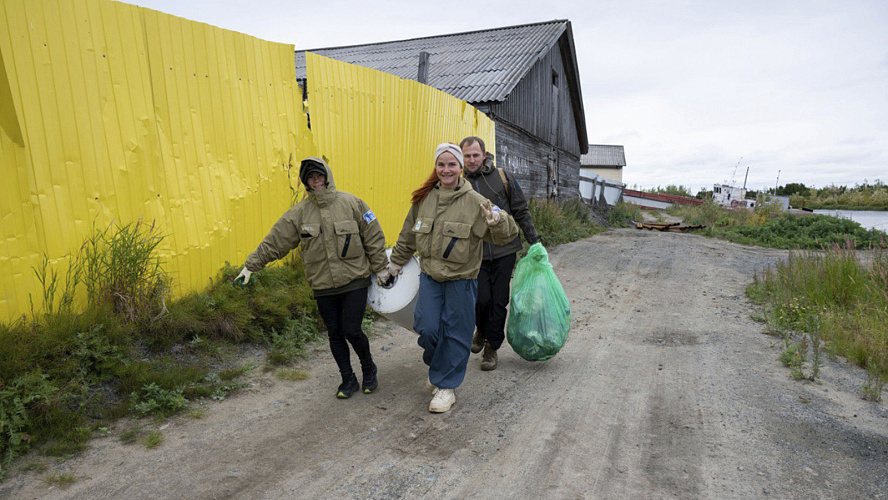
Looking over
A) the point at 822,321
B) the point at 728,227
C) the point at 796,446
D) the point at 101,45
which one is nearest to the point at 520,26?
the point at 728,227

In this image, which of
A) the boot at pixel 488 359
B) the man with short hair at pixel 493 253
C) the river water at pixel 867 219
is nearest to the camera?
the man with short hair at pixel 493 253

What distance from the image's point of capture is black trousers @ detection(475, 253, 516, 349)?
4.28 meters

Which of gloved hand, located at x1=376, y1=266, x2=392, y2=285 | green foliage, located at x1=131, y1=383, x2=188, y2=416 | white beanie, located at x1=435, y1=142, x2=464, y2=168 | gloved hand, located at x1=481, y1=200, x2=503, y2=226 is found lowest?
green foliage, located at x1=131, y1=383, x2=188, y2=416

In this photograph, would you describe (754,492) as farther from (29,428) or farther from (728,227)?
(728,227)

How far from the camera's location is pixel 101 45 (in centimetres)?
383

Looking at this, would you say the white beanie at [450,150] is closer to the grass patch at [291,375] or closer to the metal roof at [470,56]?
the grass patch at [291,375]

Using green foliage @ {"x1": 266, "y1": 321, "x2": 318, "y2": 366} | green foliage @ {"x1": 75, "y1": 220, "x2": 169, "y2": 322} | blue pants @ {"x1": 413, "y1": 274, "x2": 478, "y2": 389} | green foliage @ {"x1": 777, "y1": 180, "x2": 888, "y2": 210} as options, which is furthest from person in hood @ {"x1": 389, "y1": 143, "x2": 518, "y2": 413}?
green foliage @ {"x1": 777, "y1": 180, "x2": 888, "y2": 210}

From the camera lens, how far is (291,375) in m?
4.07

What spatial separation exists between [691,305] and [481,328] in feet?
12.6

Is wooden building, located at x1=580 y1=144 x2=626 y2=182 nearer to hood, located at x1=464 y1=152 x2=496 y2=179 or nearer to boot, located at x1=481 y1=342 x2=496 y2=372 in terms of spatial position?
hood, located at x1=464 y1=152 x2=496 y2=179

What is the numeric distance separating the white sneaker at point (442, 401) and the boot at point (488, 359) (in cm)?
77

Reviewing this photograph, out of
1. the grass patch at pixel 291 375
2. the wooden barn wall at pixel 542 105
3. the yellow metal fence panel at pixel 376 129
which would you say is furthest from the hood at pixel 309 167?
the wooden barn wall at pixel 542 105

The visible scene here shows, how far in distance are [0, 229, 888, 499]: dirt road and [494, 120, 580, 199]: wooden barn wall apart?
8899 mm

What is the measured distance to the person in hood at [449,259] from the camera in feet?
11.2
